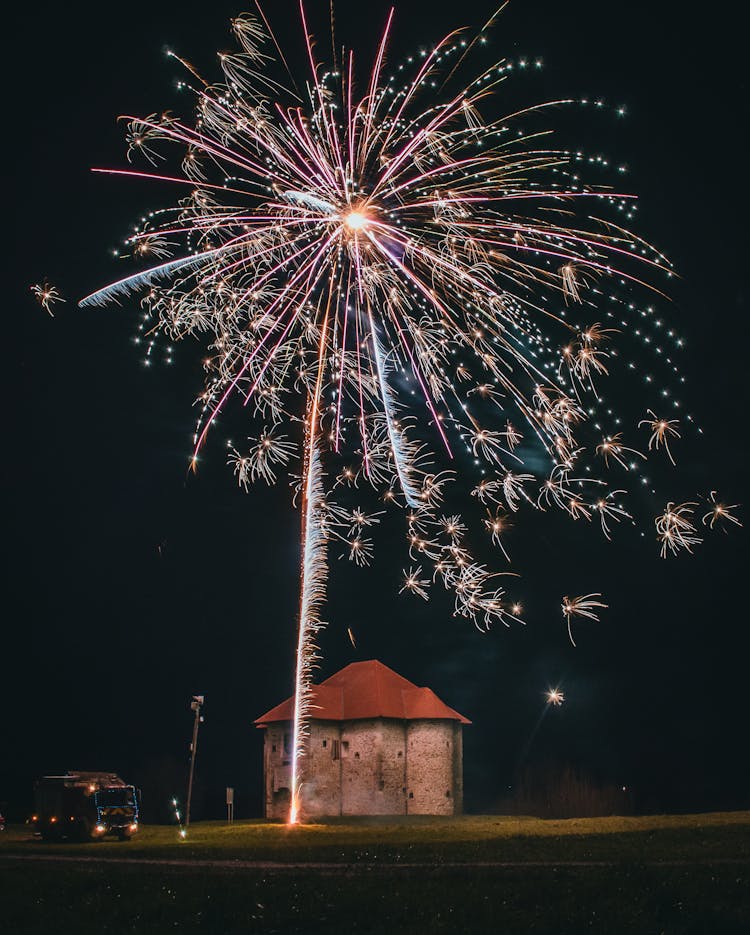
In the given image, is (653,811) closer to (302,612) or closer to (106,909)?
(302,612)

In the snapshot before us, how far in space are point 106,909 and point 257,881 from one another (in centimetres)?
199

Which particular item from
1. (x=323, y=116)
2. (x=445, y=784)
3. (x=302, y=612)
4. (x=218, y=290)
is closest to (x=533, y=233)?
(x=323, y=116)

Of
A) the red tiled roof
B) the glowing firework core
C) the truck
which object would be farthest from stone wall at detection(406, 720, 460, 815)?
the glowing firework core

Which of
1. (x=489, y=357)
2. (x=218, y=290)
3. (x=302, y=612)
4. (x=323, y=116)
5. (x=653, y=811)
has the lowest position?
(x=653, y=811)

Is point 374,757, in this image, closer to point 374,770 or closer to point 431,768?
point 374,770

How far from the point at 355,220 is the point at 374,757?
36.6 meters

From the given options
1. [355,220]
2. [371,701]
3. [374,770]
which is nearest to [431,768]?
[374,770]

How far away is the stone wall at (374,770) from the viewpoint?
49094 mm

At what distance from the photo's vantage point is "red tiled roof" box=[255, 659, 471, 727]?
5019cm

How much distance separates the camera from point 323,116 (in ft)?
57.6

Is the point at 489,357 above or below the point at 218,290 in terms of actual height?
below

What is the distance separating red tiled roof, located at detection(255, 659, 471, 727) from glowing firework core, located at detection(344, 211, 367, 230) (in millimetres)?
35276

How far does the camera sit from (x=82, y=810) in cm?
2914

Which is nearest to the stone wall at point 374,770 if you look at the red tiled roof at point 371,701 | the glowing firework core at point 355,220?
the red tiled roof at point 371,701
